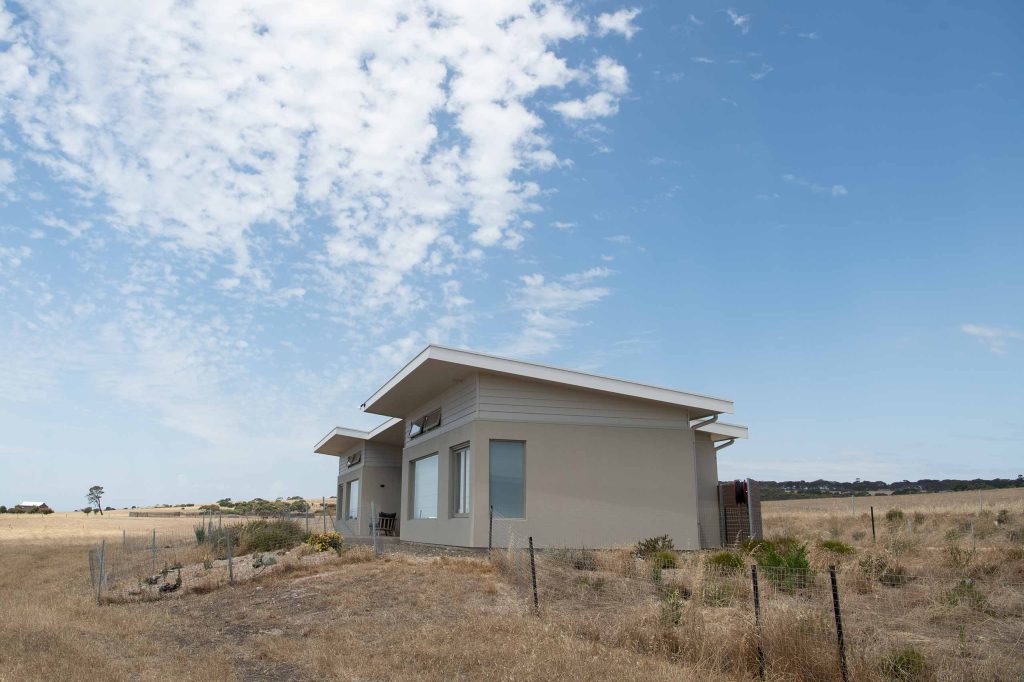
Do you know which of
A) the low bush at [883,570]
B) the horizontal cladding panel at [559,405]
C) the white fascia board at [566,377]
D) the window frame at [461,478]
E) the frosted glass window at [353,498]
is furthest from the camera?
the frosted glass window at [353,498]

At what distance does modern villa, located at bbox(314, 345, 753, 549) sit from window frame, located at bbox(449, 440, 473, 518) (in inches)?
1.0

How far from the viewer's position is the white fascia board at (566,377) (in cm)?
1534

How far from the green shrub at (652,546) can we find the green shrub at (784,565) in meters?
2.01

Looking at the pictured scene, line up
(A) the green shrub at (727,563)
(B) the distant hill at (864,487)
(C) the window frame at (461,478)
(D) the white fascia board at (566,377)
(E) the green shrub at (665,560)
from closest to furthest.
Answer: (A) the green shrub at (727,563)
(E) the green shrub at (665,560)
(D) the white fascia board at (566,377)
(C) the window frame at (461,478)
(B) the distant hill at (864,487)

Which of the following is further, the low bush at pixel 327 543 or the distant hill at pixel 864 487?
the distant hill at pixel 864 487

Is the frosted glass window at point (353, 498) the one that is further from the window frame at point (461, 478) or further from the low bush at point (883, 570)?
the low bush at point (883, 570)

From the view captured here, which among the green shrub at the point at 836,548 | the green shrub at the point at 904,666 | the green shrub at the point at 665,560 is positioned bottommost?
the green shrub at the point at 904,666

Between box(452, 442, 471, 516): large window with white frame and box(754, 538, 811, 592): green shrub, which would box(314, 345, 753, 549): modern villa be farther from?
box(754, 538, 811, 592): green shrub

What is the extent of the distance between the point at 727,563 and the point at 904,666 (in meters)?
5.84

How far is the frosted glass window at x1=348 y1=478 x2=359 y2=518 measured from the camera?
2849cm

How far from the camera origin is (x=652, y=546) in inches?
578

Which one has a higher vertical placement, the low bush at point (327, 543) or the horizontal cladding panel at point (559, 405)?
the horizontal cladding panel at point (559, 405)

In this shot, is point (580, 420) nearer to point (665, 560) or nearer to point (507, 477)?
point (507, 477)

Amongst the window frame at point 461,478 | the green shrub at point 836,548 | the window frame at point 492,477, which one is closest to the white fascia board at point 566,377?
the window frame at point 492,477
